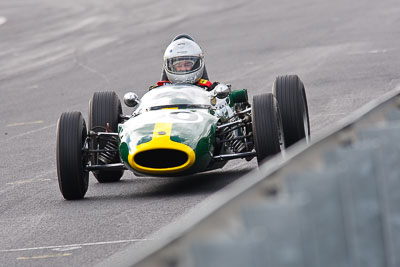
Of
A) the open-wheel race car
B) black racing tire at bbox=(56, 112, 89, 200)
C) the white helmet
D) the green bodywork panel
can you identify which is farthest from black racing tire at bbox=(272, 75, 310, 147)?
black racing tire at bbox=(56, 112, 89, 200)

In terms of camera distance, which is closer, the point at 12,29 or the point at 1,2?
the point at 12,29

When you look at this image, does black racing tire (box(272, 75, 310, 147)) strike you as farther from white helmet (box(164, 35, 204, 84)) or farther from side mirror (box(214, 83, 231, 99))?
white helmet (box(164, 35, 204, 84))

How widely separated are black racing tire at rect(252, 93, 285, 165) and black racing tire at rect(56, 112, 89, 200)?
6.29ft

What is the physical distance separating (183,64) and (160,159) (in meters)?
2.85

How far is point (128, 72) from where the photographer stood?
25.8m

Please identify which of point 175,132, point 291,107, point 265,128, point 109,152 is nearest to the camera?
point 175,132

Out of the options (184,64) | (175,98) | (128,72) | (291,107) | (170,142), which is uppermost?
(184,64)

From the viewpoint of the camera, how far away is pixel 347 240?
4227 mm

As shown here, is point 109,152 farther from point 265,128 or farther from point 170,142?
point 265,128

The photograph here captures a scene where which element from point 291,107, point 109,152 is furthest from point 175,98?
point 291,107

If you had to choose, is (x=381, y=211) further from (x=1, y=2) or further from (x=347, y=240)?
(x=1, y=2)

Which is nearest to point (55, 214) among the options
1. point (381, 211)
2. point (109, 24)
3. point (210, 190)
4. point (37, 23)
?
point (210, 190)

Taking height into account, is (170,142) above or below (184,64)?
below

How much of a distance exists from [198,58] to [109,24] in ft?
79.3
